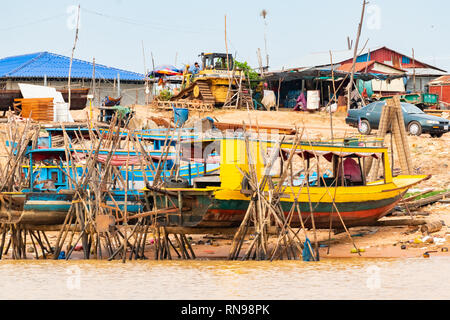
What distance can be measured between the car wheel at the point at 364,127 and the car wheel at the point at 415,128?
1.63 m

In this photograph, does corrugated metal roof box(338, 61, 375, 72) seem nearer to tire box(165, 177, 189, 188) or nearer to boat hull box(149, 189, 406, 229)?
boat hull box(149, 189, 406, 229)

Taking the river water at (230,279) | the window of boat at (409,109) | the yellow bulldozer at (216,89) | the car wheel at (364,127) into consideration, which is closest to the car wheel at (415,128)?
the window of boat at (409,109)

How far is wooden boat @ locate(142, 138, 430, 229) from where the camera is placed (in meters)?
13.7

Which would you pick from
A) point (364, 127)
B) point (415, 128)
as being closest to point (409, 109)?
point (415, 128)

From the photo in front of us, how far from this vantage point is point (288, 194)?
14.3 m

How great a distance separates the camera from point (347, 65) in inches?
1695

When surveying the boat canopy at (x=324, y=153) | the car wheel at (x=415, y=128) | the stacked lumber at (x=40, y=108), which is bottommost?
the boat canopy at (x=324, y=153)

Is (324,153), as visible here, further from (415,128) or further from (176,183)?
(415,128)

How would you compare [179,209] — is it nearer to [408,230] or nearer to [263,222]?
[263,222]

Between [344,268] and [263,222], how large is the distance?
1659 mm

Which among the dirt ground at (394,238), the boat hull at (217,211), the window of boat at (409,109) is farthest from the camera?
the window of boat at (409,109)

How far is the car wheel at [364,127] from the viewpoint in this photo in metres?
28.6

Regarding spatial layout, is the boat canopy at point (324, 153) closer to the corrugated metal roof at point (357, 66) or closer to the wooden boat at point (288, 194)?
the wooden boat at point (288, 194)

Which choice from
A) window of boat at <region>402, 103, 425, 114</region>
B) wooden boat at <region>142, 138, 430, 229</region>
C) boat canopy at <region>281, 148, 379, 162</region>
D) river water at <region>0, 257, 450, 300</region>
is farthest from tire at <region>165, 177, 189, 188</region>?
window of boat at <region>402, 103, 425, 114</region>
